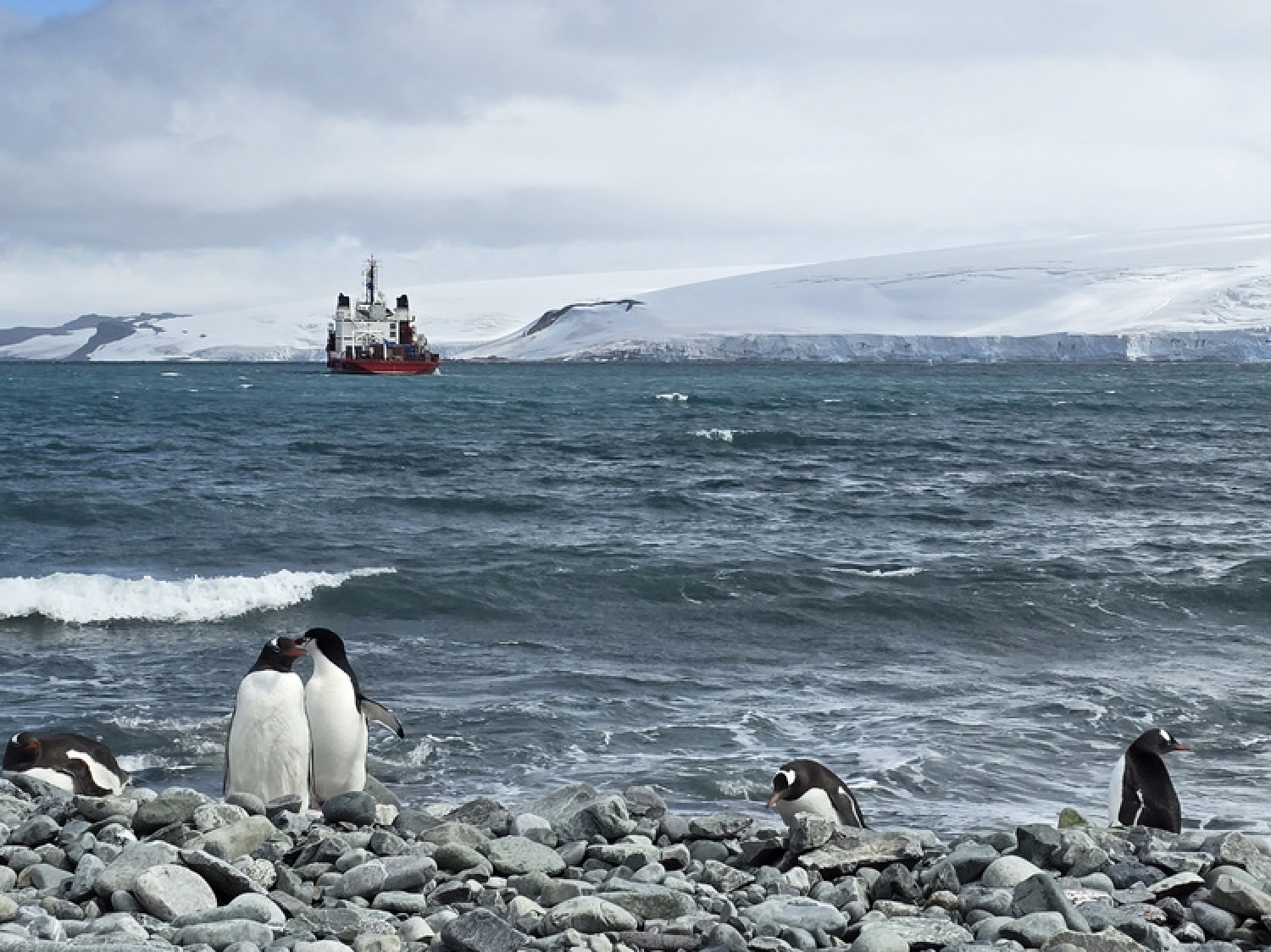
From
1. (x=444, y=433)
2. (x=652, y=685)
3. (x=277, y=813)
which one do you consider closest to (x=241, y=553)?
(x=652, y=685)

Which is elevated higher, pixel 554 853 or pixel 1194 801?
pixel 554 853

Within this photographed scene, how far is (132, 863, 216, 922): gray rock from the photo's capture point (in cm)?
358

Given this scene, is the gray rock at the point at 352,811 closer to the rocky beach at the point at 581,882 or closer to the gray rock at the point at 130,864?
the rocky beach at the point at 581,882

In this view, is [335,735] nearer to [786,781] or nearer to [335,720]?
[335,720]

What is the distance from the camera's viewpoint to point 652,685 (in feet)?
28.3

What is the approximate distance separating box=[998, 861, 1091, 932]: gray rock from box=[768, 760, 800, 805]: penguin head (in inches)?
69.2

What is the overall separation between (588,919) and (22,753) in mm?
3064

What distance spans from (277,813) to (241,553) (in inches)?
373

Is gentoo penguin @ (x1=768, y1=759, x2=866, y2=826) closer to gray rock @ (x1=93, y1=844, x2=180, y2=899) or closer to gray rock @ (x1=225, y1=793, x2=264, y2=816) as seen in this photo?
gray rock @ (x1=225, y1=793, x2=264, y2=816)

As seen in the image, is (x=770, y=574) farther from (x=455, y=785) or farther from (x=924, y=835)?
(x=924, y=835)

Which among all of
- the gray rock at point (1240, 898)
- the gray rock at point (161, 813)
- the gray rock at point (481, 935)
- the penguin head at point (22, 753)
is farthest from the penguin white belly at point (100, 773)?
the gray rock at point (1240, 898)

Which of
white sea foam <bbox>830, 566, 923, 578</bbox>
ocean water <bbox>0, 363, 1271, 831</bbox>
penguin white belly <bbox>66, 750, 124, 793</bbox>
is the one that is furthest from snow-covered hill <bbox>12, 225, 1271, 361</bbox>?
penguin white belly <bbox>66, 750, 124, 793</bbox>

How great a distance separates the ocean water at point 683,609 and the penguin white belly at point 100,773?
691 millimetres

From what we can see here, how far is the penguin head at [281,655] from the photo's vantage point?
18.9 feet
